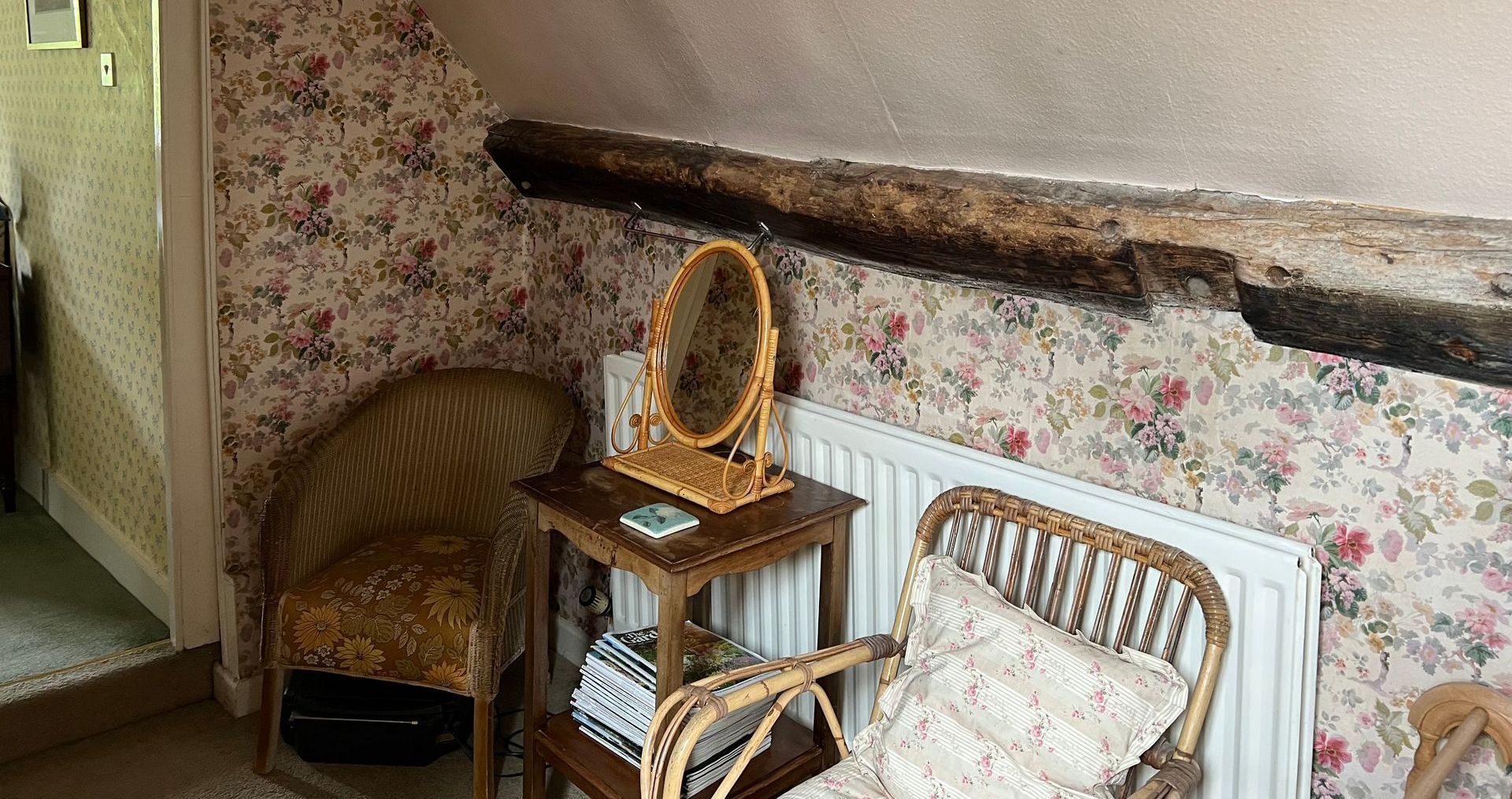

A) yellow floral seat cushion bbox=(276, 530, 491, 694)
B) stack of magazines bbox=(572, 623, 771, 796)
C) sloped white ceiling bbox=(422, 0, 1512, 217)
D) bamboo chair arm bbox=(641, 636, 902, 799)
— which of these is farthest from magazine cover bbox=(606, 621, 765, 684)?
sloped white ceiling bbox=(422, 0, 1512, 217)

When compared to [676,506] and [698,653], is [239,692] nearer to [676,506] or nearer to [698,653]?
[698,653]

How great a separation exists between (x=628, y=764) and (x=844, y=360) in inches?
33.8

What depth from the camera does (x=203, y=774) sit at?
8.59 feet

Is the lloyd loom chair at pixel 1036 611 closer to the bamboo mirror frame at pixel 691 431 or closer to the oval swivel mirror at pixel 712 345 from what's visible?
the bamboo mirror frame at pixel 691 431

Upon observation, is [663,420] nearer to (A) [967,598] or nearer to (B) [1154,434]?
(A) [967,598]

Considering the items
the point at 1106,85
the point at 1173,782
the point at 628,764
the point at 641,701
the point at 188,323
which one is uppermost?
the point at 1106,85

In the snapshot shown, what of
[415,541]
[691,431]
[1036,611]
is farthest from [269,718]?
[1036,611]

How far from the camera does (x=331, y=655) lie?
95.8 inches

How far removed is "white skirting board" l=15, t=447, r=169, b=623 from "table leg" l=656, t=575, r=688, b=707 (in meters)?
1.70

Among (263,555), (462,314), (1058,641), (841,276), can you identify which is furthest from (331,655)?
(1058,641)

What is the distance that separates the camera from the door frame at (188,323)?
2.55 m

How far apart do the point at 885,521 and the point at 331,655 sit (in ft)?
3.89

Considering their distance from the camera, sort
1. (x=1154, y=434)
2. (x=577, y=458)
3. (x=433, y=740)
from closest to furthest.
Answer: (x=1154, y=434) → (x=433, y=740) → (x=577, y=458)

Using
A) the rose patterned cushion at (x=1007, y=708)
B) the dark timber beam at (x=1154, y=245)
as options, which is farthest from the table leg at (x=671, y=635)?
the dark timber beam at (x=1154, y=245)
